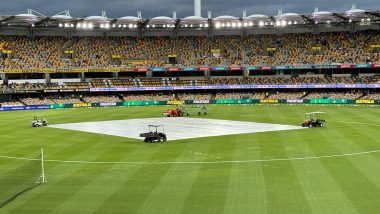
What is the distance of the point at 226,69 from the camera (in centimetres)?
11494

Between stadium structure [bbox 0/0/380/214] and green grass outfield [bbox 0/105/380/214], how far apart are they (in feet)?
0.47

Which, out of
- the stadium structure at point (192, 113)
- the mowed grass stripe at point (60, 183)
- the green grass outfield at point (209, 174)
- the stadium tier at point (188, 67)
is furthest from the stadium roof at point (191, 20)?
the mowed grass stripe at point (60, 183)

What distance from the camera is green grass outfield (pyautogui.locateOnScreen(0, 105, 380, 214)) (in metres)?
23.2

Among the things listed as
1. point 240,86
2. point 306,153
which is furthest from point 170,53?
point 306,153

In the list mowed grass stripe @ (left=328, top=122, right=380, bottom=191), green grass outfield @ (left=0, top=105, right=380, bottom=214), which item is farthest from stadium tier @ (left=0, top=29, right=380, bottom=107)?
green grass outfield @ (left=0, top=105, right=380, bottom=214)

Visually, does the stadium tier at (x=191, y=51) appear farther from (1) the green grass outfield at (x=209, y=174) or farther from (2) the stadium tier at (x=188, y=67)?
(1) the green grass outfield at (x=209, y=174)

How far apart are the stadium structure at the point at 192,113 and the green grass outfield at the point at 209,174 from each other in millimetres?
144

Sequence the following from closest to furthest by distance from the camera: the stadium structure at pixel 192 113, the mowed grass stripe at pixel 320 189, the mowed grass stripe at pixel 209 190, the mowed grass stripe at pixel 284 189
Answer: the mowed grass stripe at pixel 320 189 < the mowed grass stripe at pixel 284 189 < the mowed grass stripe at pixel 209 190 < the stadium structure at pixel 192 113

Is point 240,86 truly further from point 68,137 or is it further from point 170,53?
point 68,137

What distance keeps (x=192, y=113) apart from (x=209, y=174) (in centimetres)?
4887

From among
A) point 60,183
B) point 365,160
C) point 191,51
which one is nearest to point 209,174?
point 60,183

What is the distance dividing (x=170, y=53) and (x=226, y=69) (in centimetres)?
1646

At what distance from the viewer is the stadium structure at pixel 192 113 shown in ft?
84.2

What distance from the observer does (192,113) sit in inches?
3105
